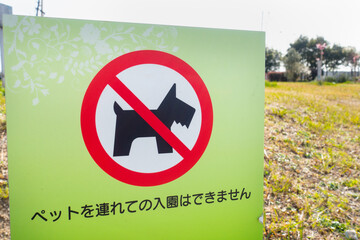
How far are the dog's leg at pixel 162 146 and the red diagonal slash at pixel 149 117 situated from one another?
0.02 m

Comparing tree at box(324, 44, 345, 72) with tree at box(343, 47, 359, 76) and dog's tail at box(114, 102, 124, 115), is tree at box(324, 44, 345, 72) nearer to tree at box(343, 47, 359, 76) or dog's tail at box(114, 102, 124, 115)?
tree at box(343, 47, 359, 76)

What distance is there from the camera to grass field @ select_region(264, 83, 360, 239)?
2.75m

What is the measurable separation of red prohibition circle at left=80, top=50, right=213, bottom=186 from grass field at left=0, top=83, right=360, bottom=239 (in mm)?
1198

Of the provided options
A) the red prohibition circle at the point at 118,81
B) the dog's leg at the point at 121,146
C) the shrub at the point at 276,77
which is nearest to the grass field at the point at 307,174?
the red prohibition circle at the point at 118,81

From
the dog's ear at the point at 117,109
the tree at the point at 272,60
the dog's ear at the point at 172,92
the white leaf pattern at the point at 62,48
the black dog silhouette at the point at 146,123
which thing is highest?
the tree at the point at 272,60

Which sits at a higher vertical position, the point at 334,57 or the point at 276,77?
the point at 334,57

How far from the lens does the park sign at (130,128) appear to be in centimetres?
185

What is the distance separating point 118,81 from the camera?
1938mm

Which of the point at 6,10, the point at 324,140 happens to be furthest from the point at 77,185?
the point at 324,140

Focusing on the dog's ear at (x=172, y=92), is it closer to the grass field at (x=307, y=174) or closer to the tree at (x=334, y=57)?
the grass field at (x=307, y=174)

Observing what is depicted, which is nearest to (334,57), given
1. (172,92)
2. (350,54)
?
(350,54)

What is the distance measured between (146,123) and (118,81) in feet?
1.16

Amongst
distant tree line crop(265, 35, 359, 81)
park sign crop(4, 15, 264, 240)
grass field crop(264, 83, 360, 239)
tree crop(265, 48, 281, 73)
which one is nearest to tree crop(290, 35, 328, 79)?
distant tree line crop(265, 35, 359, 81)

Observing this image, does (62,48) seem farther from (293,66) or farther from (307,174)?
(293,66)
